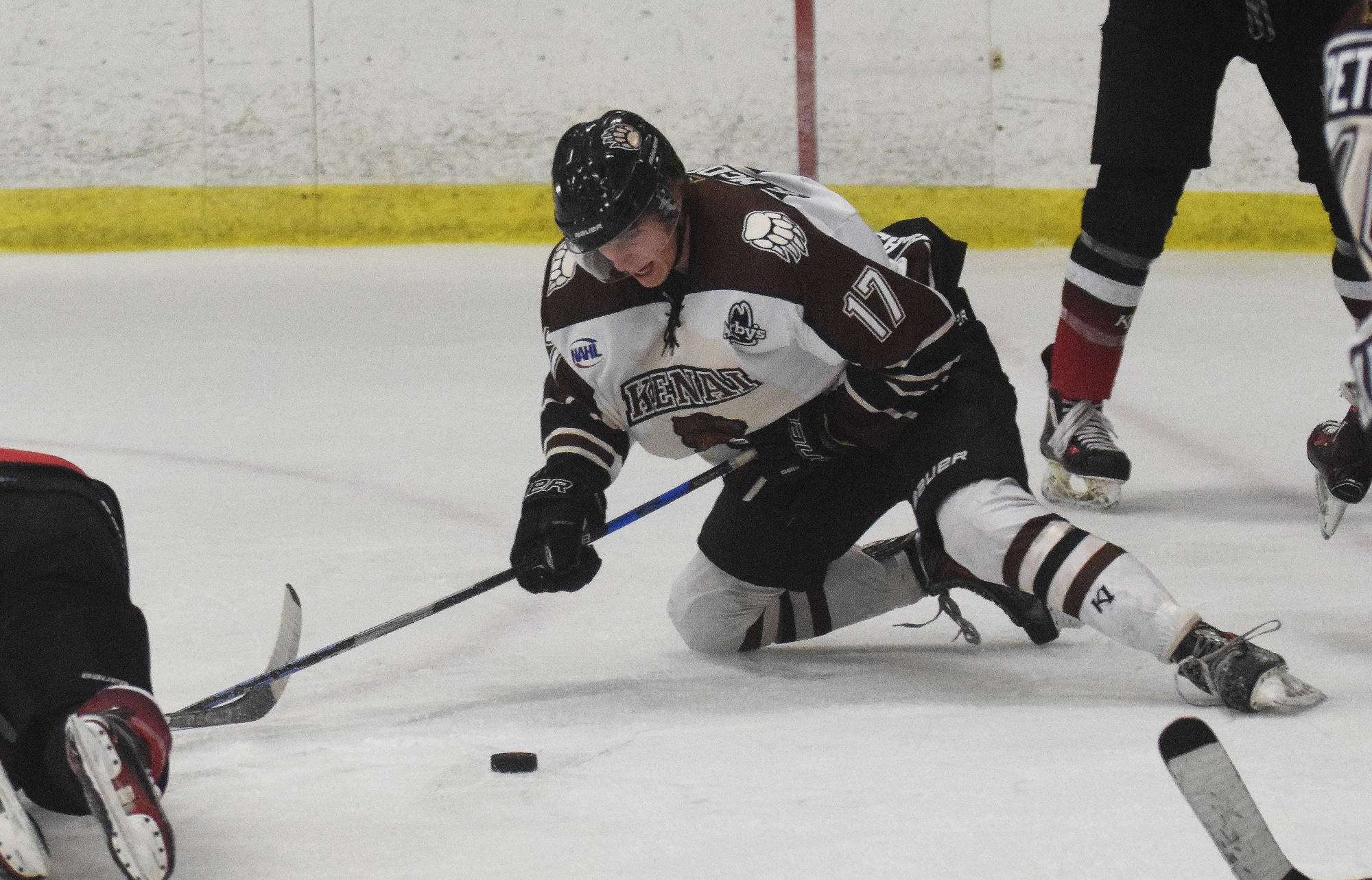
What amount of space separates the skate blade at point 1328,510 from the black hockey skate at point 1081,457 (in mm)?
304

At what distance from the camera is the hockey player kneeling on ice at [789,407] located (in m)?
1.65

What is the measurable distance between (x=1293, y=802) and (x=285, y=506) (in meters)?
1.80

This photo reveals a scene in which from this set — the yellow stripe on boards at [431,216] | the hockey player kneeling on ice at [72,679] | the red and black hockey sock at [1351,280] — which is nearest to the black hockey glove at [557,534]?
the hockey player kneeling on ice at [72,679]

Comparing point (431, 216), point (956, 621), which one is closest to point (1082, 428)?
point (956, 621)

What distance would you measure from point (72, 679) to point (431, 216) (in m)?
4.00

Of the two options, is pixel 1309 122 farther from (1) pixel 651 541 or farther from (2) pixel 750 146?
(2) pixel 750 146

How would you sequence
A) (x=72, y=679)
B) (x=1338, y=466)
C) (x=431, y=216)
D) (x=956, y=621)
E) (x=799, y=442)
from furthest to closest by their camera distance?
(x=431, y=216) < (x=1338, y=466) < (x=956, y=621) < (x=799, y=442) < (x=72, y=679)

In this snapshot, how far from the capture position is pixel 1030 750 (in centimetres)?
152

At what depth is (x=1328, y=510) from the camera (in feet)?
7.74

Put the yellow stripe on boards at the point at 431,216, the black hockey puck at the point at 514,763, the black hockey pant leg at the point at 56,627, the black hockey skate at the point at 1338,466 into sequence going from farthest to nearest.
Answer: the yellow stripe on boards at the point at 431,216, the black hockey skate at the point at 1338,466, the black hockey puck at the point at 514,763, the black hockey pant leg at the point at 56,627

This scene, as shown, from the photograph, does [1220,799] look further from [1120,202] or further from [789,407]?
[1120,202]

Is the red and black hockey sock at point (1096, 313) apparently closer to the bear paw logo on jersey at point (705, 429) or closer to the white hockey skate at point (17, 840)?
the bear paw logo on jersey at point (705, 429)

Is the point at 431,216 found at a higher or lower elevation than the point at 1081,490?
higher

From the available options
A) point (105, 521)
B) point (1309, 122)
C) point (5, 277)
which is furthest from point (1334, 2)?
point (5, 277)
